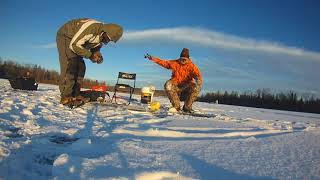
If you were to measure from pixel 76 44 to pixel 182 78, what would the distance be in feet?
9.32

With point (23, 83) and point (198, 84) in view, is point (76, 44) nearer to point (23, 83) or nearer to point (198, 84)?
point (198, 84)

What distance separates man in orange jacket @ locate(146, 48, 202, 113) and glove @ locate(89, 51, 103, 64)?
4.43ft

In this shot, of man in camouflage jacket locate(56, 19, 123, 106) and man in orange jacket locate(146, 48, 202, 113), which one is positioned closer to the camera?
man in camouflage jacket locate(56, 19, 123, 106)

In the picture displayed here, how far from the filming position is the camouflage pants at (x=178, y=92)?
8645 mm

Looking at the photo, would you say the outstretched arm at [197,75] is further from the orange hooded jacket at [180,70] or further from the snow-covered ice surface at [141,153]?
the snow-covered ice surface at [141,153]

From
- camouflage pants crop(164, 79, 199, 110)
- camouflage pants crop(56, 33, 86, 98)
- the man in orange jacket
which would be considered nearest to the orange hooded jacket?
the man in orange jacket

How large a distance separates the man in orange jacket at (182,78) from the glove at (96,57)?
4.43 ft

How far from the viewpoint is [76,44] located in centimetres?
712

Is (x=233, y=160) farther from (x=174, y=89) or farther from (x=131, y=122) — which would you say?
(x=174, y=89)

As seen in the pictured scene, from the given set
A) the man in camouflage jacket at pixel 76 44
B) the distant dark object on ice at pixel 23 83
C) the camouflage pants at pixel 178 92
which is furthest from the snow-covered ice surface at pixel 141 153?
the distant dark object on ice at pixel 23 83

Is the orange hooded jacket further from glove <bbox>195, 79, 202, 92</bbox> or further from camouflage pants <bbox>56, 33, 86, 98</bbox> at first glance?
camouflage pants <bbox>56, 33, 86, 98</bbox>

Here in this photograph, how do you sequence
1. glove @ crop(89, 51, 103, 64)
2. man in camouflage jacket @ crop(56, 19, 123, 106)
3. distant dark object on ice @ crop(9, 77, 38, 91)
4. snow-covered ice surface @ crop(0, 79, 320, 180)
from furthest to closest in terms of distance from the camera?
1. distant dark object on ice @ crop(9, 77, 38, 91)
2. glove @ crop(89, 51, 103, 64)
3. man in camouflage jacket @ crop(56, 19, 123, 106)
4. snow-covered ice surface @ crop(0, 79, 320, 180)

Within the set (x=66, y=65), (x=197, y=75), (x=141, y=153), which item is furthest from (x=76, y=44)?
(x=141, y=153)

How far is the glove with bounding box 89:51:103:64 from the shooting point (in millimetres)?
7525
